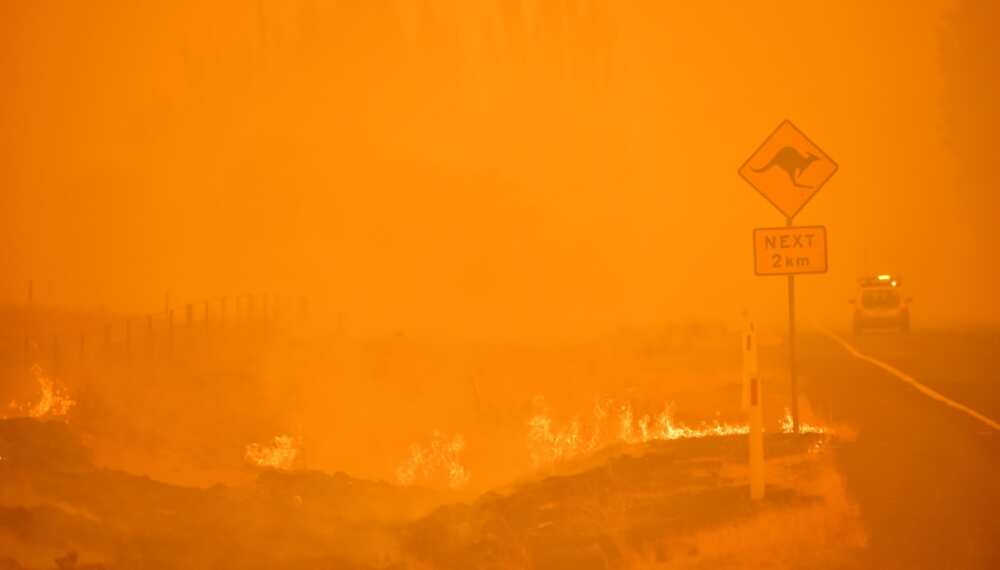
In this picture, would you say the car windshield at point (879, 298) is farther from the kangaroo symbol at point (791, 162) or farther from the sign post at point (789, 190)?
the kangaroo symbol at point (791, 162)

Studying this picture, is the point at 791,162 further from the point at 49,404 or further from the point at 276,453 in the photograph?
the point at 49,404

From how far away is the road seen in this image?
8.80 m

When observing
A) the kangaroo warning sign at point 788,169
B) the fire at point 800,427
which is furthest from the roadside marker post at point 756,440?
the kangaroo warning sign at point 788,169

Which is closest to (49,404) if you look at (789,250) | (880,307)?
(789,250)

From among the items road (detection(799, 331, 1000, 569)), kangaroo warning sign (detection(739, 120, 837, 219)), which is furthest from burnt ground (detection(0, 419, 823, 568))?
kangaroo warning sign (detection(739, 120, 837, 219))

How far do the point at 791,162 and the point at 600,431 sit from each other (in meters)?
5.99

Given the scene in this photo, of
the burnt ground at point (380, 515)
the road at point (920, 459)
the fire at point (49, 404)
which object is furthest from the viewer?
the fire at point (49, 404)

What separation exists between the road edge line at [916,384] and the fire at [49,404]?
14.0m

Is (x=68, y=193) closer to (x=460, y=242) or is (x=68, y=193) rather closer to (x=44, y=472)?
(x=460, y=242)

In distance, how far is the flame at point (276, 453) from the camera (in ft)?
60.6

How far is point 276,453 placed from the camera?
19094 millimetres

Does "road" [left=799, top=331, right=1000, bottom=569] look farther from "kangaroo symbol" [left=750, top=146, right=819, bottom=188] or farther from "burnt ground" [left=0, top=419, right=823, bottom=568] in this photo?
"kangaroo symbol" [left=750, top=146, right=819, bottom=188]

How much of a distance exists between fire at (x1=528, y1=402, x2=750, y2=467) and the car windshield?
20623mm

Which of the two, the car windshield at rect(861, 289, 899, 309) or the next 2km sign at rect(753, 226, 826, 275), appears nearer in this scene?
the next 2km sign at rect(753, 226, 826, 275)
